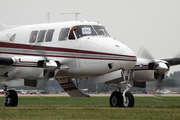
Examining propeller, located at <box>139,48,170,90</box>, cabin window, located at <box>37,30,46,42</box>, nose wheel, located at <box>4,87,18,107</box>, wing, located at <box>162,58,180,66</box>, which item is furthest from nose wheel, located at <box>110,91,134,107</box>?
nose wheel, located at <box>4,87,18,107</box>

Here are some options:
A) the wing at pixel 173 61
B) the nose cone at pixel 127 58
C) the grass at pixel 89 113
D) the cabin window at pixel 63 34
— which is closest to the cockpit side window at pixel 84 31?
the cabin window at pixel 63 34

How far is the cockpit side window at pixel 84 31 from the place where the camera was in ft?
69.3

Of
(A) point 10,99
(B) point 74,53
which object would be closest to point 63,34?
(B) point 74,53

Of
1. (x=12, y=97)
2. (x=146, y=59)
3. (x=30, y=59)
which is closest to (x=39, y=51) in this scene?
(x=30, y=59)

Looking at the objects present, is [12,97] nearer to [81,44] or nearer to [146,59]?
[81,44]

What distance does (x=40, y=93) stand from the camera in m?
20.0

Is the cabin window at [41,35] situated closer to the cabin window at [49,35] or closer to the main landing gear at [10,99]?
the cabin window at [49,35]

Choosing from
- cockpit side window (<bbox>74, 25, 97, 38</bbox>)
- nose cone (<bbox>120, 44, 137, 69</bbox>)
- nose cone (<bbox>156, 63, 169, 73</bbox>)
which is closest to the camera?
nose cone (<bbox>120, 44, 137, 69</bbox>)

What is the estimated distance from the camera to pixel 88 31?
2131cm

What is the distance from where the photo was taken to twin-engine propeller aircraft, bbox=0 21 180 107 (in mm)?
19906

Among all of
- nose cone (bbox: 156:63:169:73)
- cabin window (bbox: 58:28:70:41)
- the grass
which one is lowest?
the grass

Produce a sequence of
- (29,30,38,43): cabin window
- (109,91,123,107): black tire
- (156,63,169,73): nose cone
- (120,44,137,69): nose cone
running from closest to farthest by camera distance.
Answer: (120,44,137,69): nose cone < (109,91,123,107): black tire < (156,63,169,73): nose cone < (29,30,38,43): cabin window

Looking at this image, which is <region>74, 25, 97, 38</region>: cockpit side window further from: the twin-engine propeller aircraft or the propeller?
the propeller

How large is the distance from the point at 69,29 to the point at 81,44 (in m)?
1.42
